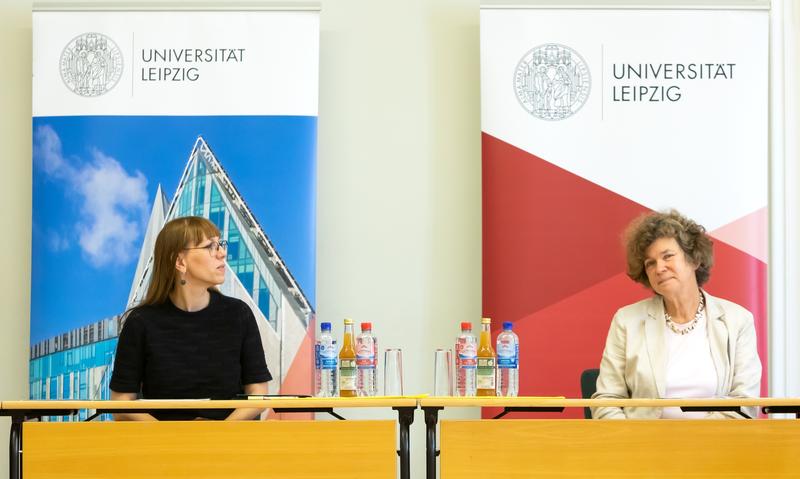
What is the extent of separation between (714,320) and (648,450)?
0.70 meters

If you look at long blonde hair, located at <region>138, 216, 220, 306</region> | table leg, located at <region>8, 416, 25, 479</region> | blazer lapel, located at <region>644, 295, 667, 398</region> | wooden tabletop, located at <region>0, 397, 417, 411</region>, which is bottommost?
table leg, located at <region>8, 416, 25, 479</region>

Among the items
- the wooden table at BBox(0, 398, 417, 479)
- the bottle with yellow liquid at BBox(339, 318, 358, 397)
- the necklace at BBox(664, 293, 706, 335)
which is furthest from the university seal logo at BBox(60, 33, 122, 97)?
the necklace at BBox(664, 293, 706, 335)

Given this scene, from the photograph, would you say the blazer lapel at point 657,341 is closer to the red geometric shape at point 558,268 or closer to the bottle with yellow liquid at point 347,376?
the red geometric shape at point 558,268

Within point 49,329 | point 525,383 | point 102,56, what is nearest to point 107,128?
point 102,56

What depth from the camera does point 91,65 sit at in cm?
419

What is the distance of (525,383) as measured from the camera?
4109 millimetres

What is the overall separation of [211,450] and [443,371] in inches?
60.2

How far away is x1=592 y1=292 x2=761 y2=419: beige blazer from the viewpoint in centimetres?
317

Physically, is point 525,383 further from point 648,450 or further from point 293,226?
point 648,450

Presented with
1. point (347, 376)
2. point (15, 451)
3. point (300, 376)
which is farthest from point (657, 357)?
point (15, 451)

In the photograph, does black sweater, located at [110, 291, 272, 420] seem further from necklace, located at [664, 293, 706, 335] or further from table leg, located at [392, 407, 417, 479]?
necklace, located at [664, 293, 706, 335]

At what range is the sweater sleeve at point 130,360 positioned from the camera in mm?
3324

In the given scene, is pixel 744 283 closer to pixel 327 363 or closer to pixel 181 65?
pixel 327 363

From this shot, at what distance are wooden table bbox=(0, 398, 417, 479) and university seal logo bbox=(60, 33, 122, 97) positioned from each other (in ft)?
6.28
